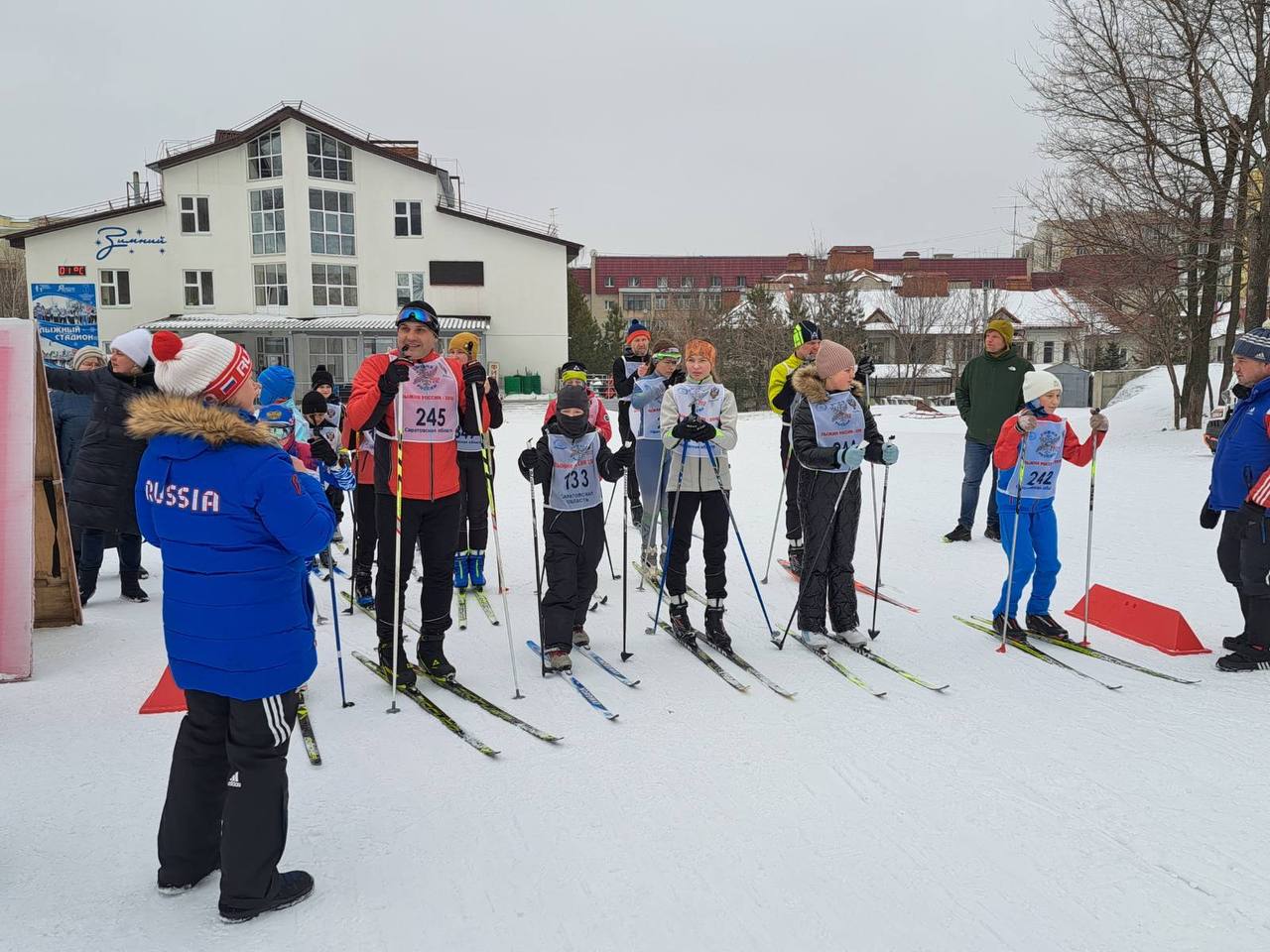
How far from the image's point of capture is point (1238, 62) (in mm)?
14383

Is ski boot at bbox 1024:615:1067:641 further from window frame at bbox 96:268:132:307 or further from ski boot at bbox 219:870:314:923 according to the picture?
window frame at bbox 96:268:132:307

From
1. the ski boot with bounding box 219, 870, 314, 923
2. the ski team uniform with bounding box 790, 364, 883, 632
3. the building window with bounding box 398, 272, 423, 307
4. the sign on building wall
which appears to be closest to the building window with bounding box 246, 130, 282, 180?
the building window with bounding box 398, 272, 423, 307

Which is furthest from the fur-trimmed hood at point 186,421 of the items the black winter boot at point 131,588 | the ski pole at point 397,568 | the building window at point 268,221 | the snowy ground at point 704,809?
the building window at point 268,221

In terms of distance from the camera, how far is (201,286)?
3866cm

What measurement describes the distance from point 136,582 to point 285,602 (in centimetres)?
460

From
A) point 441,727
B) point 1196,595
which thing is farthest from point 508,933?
point 1196,595

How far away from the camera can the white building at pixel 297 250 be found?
37562 mm

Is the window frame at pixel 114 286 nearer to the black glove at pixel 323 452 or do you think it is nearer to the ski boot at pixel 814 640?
the black glove at pixel 323 452

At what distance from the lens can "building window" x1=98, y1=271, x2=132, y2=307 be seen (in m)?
38.2

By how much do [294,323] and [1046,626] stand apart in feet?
122

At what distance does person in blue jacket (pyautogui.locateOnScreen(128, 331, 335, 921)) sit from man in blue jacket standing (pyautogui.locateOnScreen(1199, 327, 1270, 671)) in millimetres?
4858

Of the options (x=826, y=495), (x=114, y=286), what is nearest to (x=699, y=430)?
(x=826, y=495)

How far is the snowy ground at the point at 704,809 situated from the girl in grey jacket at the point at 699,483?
14.6 inches

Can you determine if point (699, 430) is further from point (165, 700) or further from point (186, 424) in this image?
point (165, 700)
